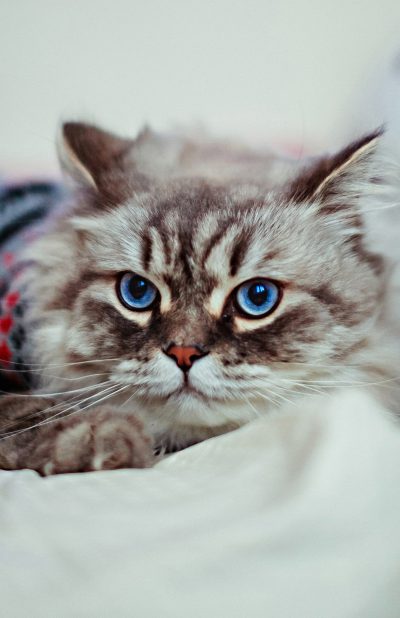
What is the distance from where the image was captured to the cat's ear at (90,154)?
1.29 meters

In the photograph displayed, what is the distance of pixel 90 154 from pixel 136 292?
324 mm

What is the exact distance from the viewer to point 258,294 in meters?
1.16

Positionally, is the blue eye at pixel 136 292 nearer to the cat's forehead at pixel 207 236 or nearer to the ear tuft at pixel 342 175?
the cat's forehead at pixel 207 236

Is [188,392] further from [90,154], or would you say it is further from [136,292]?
[90,154]

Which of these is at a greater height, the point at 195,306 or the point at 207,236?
the point at 207,236

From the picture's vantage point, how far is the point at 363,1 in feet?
4.27

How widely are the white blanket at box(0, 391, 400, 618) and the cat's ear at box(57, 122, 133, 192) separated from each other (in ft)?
2.02

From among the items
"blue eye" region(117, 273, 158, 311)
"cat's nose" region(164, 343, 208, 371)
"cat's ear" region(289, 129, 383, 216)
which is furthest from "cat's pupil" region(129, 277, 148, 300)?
"cat's ear" region(289, 129, 383, 216)

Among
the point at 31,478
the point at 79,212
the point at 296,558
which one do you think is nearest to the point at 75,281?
the point at 79,212

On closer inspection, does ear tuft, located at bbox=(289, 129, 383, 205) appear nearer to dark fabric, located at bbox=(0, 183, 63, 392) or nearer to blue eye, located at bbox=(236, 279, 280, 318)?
blue eye, located at bbox=(236, 279, 280, 318)

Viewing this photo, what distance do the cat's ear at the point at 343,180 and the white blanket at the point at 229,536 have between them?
41 cm

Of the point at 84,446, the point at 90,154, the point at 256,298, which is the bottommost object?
the point at 84,446

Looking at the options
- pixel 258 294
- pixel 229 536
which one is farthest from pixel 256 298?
pixel 229 536

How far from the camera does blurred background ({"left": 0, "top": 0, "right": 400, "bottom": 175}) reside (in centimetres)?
132
